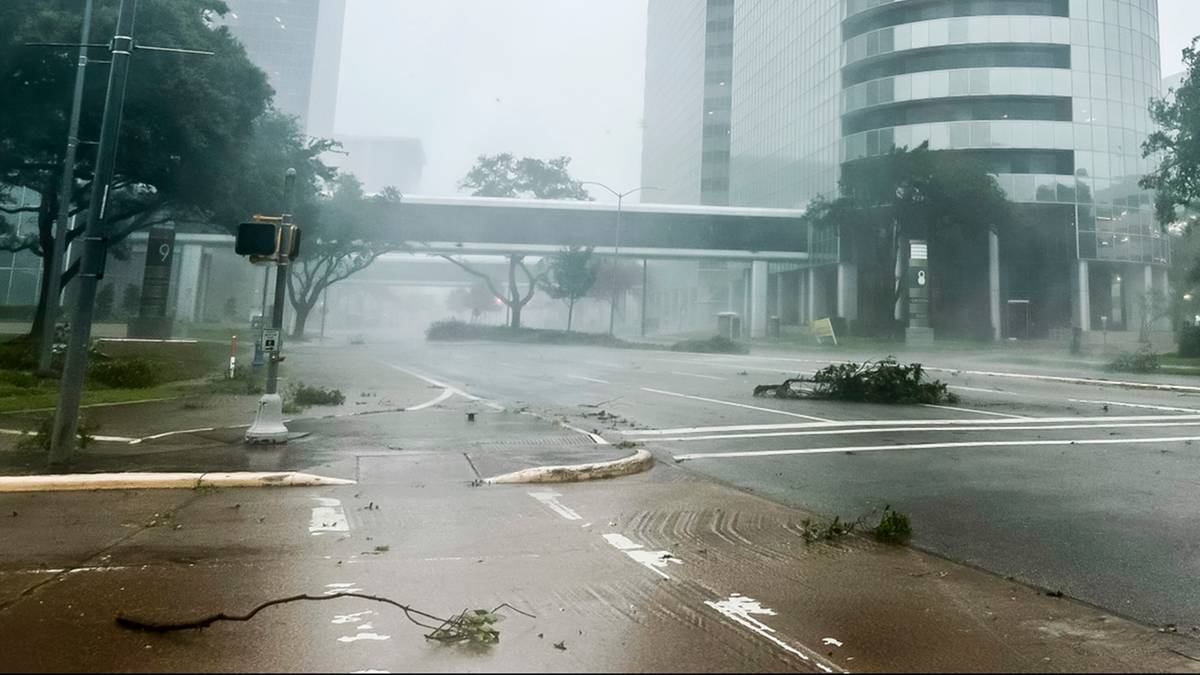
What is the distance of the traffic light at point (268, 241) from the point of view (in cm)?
862

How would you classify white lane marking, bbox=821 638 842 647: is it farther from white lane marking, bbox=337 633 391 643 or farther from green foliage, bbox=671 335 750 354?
green foliage, bbox=671 335 750 354

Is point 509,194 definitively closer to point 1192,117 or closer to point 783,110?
point 783,110

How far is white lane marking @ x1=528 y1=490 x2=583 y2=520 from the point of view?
5.95 meters

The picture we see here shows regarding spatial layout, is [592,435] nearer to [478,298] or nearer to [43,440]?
[43,440]

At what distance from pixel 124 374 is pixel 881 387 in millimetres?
16633

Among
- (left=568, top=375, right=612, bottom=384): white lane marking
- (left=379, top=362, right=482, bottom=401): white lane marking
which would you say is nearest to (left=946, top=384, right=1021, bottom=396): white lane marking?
(left=568, top=375, right=612, bottom=384): white lane marking

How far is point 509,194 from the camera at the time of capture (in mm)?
84625

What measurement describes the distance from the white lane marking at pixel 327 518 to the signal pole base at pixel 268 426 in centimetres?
295

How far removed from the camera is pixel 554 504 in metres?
6.36

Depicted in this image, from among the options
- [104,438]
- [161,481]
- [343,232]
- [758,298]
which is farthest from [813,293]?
[161,481]

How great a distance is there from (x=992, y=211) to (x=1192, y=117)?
39.7 feet

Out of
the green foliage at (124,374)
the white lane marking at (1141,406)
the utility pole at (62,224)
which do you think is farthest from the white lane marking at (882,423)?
the utility pole at (62,224)

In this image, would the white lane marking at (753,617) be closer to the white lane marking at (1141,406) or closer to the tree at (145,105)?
the white lane marking at (1141,406)

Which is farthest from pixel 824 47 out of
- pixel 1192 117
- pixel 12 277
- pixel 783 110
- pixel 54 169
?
pixel 12 277
